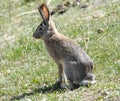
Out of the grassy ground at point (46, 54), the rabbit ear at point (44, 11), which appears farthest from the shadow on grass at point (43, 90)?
the rabbit ear at point (44, 11)

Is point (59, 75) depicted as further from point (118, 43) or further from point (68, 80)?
point (118, 43)

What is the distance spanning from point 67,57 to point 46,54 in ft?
6.00

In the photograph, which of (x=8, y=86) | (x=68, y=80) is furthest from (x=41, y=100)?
(x=8, y=86)

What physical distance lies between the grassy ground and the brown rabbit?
17 cm

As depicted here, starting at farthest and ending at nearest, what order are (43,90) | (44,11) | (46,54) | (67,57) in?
(46,54)
(44,11)
(43,90)
(67,57)

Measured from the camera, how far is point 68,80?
7664 millimetres

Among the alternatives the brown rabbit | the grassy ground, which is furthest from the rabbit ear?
the grassy ground

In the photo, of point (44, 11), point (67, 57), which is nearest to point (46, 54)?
point (44, 11)

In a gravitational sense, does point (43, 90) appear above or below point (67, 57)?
below

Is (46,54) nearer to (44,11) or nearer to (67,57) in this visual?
(44,11)

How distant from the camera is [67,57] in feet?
24.9

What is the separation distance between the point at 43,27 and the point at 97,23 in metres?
2.28

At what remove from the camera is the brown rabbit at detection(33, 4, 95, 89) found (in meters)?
7.48

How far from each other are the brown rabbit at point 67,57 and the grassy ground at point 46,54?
174 mm
